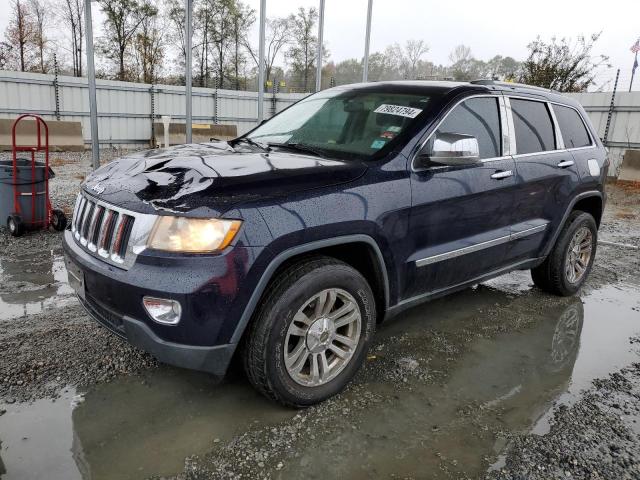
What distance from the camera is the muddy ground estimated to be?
2.37 meters

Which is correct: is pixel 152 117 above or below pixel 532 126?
below

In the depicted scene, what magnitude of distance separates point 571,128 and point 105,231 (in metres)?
4.07

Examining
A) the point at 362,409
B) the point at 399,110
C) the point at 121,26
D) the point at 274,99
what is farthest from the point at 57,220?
the point at 121,26

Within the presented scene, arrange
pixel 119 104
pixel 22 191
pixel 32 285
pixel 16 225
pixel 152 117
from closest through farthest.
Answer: pixel 32 285 → pixel 16 225 → pixel 22 191 → pixel 119 104 → pixel 152 117

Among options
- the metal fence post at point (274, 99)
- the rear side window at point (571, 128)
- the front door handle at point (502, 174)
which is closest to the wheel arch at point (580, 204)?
the rear side window at point (571, 128)

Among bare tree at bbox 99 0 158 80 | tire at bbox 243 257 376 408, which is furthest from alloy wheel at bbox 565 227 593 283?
bare tree at bbox 99 0 158 80

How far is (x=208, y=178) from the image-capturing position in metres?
2.51

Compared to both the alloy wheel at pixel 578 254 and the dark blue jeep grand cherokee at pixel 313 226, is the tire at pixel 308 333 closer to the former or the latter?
the dark blue jeep grand cherokee at pixel 313 226

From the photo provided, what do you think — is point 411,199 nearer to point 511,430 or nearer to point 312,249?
point 312,249

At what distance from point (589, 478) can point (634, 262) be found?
16.0 ft

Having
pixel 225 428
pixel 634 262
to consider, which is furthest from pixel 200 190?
pixel 634 262

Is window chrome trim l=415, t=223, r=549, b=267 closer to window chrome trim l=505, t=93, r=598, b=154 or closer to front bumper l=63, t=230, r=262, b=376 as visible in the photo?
window chrome trim l=505, t=93, r=598, b=154

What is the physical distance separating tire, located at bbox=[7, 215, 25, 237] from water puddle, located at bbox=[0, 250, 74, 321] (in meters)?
0.75

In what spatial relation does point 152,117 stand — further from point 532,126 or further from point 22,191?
point 532,126
